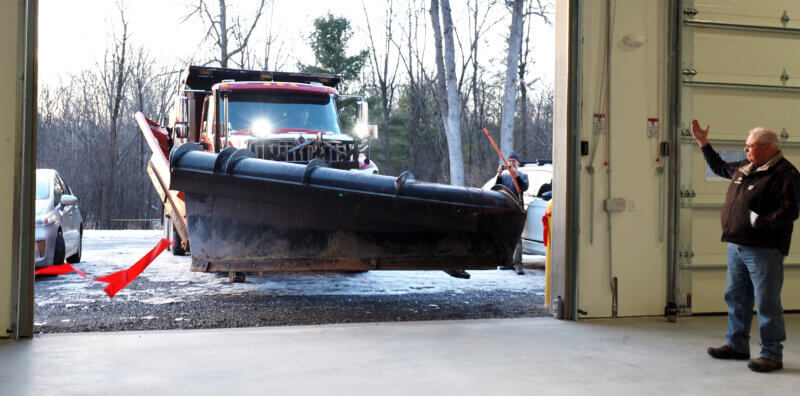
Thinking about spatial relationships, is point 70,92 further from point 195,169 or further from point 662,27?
point 662,27

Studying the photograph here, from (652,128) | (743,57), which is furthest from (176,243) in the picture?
→ (743,57)

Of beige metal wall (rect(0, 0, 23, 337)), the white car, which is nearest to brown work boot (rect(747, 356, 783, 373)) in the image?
the white car

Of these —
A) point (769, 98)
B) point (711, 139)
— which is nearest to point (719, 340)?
point (711, 139)

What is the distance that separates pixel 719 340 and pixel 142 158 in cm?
3210

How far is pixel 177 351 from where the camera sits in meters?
5.38

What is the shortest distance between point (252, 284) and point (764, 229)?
20.8 feet

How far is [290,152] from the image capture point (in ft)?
31.0

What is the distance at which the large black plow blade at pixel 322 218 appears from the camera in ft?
22.5

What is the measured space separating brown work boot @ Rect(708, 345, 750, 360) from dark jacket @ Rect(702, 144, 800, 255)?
0.85 m

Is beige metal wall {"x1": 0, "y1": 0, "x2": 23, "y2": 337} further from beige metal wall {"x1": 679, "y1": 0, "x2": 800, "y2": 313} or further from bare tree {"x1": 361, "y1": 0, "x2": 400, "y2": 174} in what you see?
bare tree {"x1": 361, "y1": 0, "x2": 400, "y2": 174}

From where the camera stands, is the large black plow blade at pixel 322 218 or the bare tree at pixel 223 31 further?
the bare tree at pixel 223 31

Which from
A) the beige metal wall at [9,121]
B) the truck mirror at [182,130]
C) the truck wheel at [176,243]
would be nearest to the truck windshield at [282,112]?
the truck mirror at [182,130]

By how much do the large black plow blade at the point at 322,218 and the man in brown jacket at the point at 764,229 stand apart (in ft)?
7.59

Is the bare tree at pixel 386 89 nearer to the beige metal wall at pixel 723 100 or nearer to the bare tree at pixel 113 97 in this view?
the bare tree at pixel 113 97
